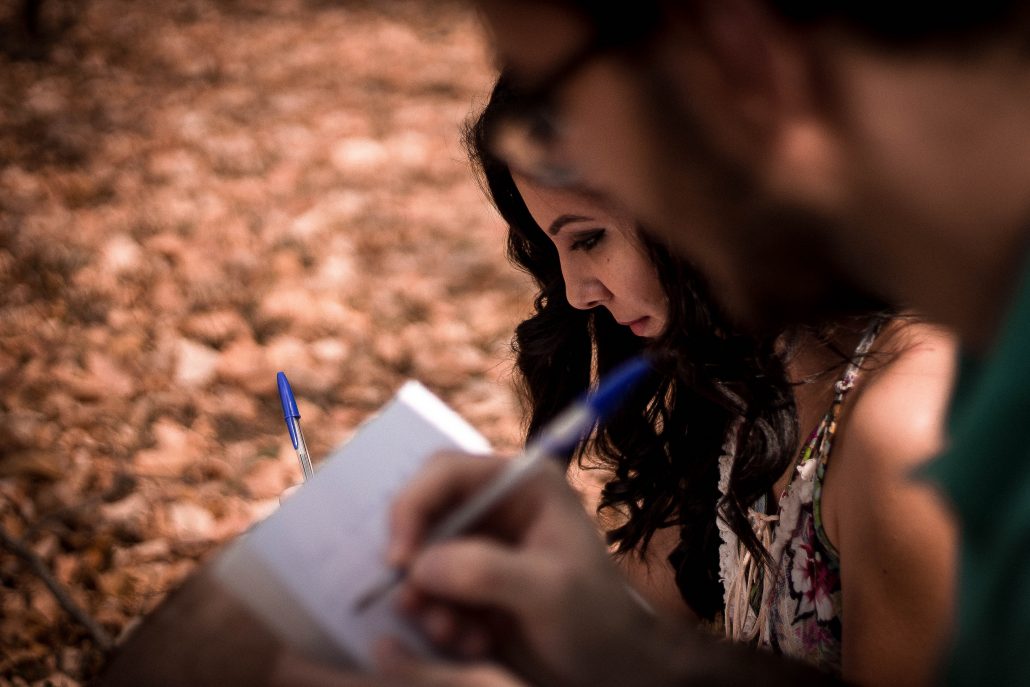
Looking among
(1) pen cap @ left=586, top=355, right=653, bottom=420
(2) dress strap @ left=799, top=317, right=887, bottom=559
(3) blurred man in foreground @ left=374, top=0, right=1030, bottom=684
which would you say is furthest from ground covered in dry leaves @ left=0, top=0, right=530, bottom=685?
(3) blurred man in foreground @ left=374, top=0, right=1030, bottom=684

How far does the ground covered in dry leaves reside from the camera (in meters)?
2.08

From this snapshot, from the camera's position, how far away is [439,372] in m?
2.61

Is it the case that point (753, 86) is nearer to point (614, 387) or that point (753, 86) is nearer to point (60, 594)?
point (614, 387)

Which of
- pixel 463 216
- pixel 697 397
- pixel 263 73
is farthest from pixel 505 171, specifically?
pixel 263 73

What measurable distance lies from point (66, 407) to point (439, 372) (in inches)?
36.5

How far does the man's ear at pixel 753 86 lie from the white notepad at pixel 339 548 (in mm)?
364

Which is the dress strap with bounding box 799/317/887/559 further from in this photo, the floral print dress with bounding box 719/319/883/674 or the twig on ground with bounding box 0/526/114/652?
the twig on ground with bounding box 0/526/114/652

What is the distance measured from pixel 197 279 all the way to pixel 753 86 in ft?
8.35

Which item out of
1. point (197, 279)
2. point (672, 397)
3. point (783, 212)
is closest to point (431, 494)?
point (783, 212)

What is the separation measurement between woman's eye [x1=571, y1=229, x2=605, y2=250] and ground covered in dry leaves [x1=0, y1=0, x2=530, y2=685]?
1080 millimetres

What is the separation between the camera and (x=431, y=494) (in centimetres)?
73

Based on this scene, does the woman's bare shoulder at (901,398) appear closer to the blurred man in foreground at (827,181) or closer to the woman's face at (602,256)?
the woman's face at (602,256)

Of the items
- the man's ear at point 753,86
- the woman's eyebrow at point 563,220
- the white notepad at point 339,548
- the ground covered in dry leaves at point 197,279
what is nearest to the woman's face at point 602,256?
the woman's eyebrow at point 563,220

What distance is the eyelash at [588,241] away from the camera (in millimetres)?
1377
